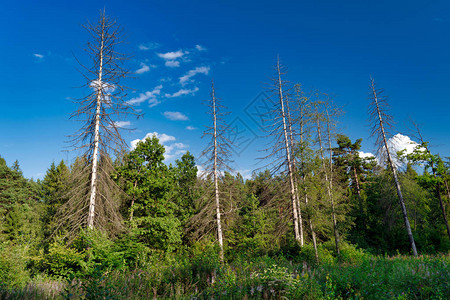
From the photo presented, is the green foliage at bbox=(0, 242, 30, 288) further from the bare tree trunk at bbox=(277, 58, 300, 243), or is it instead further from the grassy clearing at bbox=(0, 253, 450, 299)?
the bare tree trunk at bbox=(277, 58, 300, 243)

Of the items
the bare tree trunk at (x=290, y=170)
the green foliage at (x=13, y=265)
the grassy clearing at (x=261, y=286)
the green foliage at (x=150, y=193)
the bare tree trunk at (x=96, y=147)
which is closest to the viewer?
the grassy clearing at (x=261, y=286)

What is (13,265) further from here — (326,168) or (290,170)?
(326,168)

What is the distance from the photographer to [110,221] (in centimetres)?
1238

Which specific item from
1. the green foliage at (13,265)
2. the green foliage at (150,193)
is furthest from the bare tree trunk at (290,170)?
the green foliage at (13,265)

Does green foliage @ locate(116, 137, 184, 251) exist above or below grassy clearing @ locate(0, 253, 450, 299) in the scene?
above

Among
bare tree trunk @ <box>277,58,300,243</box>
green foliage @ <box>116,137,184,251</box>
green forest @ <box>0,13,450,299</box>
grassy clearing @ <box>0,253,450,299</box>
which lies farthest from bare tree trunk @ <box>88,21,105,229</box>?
bare tree trunk @ <box>277,58,300,243</box>

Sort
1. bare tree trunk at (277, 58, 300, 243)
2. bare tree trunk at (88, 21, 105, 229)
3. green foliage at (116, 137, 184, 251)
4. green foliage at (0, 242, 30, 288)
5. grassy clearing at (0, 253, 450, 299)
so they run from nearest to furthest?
1. grassy clearing at (0, 253, 450, 299)
2. green foliage at (0, 242, 30, 288)
3. bare tree trunk at (88, 21, 105, 229)
4. bare tree trunk at (277, 58, 300, 243)
5. green foliage at (116, 137, 184, 251)

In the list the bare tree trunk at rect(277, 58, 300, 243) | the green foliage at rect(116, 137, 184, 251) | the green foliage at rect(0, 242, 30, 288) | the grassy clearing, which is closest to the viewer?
the grassy clearing

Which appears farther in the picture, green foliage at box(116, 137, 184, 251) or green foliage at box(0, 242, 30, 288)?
green foliage at box(116, 137, 184, 251)

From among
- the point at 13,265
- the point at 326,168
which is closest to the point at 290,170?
the point at 326,168

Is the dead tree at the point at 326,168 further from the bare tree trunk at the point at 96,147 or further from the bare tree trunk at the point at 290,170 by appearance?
the bare tree trunk at the point at 96,147

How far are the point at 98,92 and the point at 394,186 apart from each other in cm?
2311

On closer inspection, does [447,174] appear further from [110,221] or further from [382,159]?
[110,221]

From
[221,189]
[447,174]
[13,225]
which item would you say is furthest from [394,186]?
[13,225]
